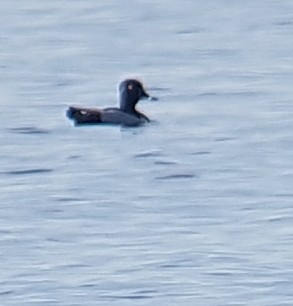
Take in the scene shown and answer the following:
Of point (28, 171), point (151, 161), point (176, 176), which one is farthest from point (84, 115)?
point (176, 176)

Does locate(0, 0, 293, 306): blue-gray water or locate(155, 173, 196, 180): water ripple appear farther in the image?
locate(155, 173, 196, 180): water ripple

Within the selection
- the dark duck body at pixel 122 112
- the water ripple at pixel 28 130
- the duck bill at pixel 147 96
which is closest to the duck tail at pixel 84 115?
the dark duck body at pixel 122 112

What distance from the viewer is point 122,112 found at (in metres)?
18.2

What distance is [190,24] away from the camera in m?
24.0

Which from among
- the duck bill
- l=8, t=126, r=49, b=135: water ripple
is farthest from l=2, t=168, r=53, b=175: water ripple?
the duck bill

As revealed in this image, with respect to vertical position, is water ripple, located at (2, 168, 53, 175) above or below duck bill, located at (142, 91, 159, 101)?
below

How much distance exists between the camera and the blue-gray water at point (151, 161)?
42.4 ft

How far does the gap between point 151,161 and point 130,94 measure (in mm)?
1920

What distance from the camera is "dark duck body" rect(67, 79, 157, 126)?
17.8 meters

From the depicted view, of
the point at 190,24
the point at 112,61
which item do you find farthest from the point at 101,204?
the point at 190,24

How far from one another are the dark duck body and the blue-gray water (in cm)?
10

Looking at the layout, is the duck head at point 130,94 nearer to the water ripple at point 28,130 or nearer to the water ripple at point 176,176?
the water ripple at point 28,130

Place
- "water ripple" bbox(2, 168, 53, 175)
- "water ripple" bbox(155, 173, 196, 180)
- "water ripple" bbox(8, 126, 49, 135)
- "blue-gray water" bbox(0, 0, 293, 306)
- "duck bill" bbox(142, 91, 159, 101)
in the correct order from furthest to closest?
"duck bill" bbox(142, 91, 159, 101) < "water ripple" bbox(8, 126, 49, 135) < "water ripple" bbox(2, 168, 53, 175) < "water ripple" bbox(155, 173, 196, 180) < "blue-gray water" bbox(0, 0, 293, 306)

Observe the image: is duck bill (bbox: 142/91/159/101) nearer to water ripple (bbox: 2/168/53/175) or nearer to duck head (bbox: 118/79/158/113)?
duck head (bbox: 118/79/158/113)
